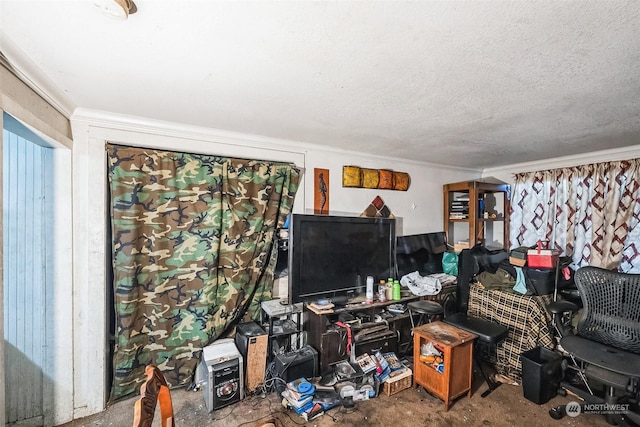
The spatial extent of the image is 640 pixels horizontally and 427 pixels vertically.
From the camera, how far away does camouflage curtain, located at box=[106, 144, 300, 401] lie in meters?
2.05

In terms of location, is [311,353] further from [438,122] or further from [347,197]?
[438,122]

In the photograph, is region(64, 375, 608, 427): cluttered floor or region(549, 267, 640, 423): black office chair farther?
region(64, 375, 608, 427): cluttered floor

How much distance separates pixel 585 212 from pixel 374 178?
2.40m

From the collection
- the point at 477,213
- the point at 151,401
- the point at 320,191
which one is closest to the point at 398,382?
the point at 320,191

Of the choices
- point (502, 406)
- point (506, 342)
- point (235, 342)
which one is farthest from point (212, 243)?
point (506, 342)

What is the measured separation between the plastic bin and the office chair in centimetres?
254

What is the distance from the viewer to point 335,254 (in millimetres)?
2607

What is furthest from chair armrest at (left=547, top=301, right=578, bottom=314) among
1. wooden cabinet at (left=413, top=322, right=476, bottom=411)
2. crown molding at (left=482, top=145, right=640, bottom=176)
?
crown molding at (left=482, top=145, right=640, bottom=176)

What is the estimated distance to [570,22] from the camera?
3.33 ft

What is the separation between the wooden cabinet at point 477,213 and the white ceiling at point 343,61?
1438mm

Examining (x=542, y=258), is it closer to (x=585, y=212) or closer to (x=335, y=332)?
(x=585, y=212)

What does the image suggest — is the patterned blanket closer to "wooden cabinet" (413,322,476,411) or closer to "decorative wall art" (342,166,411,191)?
"wooden cabinet" (413,322,476,411)

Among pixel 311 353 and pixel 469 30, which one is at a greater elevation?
pixel 469 30

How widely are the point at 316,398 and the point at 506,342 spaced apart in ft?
5.97
